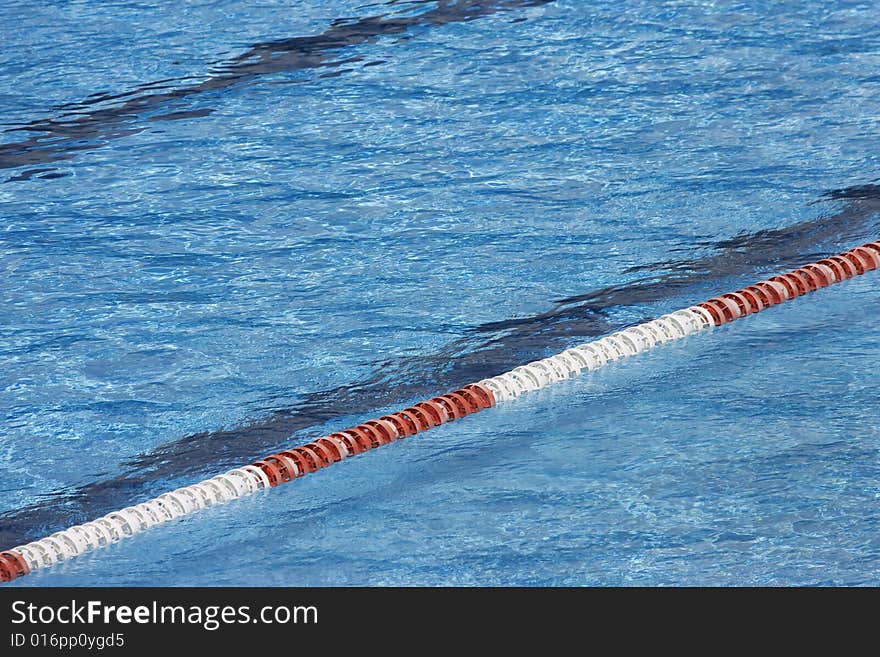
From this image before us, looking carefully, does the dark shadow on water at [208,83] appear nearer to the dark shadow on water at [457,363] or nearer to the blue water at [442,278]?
the blue water at [442,278]

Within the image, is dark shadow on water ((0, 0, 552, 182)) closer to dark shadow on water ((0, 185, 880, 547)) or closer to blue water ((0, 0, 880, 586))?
blue water ((0, 0, 880, 586))

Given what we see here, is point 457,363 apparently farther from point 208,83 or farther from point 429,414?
point 208,83

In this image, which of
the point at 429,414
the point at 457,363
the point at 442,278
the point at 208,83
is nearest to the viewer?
the point at 429,414

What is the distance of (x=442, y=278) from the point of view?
5.27 meters

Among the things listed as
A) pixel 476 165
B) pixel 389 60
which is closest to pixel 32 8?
pixel 389 60

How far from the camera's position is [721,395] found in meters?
4.26

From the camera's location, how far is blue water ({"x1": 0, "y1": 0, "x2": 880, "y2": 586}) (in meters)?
3.61

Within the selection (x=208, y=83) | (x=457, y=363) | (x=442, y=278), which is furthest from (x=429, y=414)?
(x=208, y=83)

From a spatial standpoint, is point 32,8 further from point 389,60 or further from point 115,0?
point 389,60

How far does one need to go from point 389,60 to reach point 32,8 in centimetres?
271

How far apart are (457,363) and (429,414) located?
17.5 inches

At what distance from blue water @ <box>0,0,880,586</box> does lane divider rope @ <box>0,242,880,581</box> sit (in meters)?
0.05

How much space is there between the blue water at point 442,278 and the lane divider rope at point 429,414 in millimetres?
50

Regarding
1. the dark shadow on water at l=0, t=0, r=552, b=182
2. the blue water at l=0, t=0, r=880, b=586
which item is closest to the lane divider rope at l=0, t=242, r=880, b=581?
the blue water at l=0, t=0, r=880, b=586
